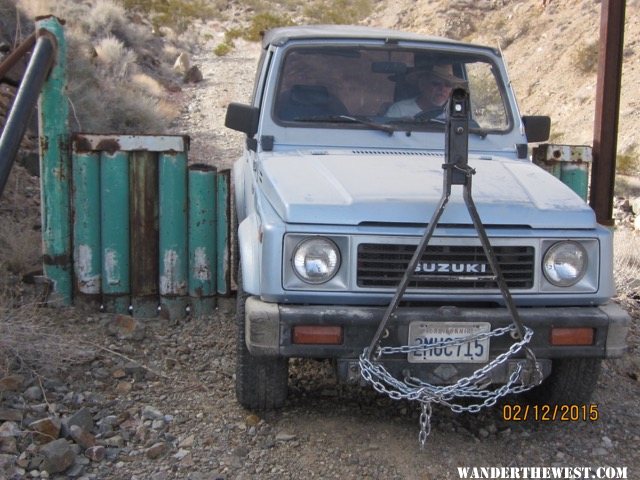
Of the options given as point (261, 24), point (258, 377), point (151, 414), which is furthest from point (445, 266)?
point (261, 24)

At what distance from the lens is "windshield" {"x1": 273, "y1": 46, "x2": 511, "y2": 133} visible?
16.3ft

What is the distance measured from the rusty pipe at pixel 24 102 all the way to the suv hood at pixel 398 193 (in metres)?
1.34

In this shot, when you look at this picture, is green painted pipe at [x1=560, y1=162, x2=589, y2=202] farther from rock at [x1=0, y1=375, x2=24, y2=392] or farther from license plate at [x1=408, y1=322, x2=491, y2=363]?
rock at [x1=0, y1=375, x2=24, y2=392]

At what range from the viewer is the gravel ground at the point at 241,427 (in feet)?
12.7

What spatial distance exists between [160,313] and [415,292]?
2518mm

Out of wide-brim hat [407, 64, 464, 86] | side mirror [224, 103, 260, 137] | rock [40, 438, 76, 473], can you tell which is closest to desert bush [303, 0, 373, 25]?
wide-brim hat [407, 64, 464, 86]

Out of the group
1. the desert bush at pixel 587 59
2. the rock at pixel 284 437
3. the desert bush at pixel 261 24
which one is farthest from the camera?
the desert bush at pixel 261 24

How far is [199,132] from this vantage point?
583 inches

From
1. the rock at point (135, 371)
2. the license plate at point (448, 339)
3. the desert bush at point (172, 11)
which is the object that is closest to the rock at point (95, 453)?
the rock at point (135, 371)

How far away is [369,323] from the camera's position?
377cm

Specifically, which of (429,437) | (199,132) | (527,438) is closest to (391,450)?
(429,437)

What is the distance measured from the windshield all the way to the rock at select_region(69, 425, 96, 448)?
2.00m

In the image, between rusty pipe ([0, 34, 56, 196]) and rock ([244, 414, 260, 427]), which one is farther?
rusty pipe ([0, 34, 56, 196])
